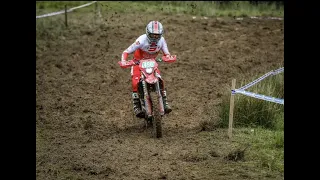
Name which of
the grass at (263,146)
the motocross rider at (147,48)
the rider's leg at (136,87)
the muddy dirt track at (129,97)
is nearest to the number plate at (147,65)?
the motocross rider at (147,48)

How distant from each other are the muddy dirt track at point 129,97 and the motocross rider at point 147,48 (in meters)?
0.53

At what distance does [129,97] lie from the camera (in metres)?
11.9

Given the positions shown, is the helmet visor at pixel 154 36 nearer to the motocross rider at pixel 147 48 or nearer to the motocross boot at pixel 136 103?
the motocross rider at pixel 147 48

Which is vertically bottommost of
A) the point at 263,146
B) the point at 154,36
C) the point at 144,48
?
the point at 263,146

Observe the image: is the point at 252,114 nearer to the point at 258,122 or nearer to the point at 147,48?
the point at 258,122

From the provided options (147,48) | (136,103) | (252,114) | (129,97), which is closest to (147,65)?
(147,48)

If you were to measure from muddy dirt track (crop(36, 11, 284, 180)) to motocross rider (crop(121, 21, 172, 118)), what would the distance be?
1.73 ft

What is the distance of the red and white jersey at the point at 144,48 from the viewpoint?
30.6 ft

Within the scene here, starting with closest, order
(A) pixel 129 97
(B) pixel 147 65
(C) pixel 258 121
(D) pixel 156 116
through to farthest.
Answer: (D) pixel 156 116 → (B) pixel 147 65 → (C) pixel 258 121 → (A) pixel 129 97

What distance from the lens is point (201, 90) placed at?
39.7 feet

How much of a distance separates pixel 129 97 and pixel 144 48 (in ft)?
8.72

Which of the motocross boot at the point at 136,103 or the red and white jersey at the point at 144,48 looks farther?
the motocross boot at the point at 136,103
